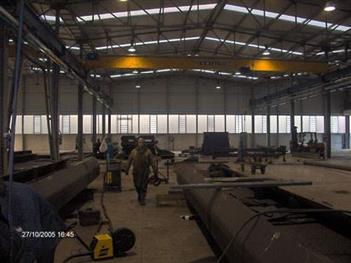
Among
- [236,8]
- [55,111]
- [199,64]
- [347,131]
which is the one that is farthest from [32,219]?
[347,131]

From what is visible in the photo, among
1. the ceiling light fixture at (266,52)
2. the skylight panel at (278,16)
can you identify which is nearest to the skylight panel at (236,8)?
the skylight panel at (278,16)

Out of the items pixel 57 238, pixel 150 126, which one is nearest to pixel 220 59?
pixel 57 238

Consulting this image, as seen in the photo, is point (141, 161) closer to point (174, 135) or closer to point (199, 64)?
point (199, 64)

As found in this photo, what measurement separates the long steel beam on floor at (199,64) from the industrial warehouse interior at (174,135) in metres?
0.04

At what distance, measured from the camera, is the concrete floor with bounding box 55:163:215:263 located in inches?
187

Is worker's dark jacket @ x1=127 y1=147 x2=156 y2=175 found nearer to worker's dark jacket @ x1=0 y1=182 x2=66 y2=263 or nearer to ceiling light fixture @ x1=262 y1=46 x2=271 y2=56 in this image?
worker's dark jacket @ x1=0 y1=182 x2=66 y2=263

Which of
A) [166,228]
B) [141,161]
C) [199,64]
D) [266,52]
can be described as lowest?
[166,228]

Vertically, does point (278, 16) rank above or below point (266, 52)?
above

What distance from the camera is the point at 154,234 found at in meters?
5.80

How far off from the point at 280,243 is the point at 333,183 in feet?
15.4

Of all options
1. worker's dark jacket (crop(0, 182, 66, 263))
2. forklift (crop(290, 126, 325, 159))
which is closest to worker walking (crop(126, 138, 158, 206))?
worker's dark jacket (crop(0, 182, 66, 263))

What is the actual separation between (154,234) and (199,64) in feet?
32.1

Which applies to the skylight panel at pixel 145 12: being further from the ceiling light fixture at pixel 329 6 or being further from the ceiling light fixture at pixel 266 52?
the ceiling light fixture at pixel 266 52

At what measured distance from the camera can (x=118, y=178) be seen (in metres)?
10.2
